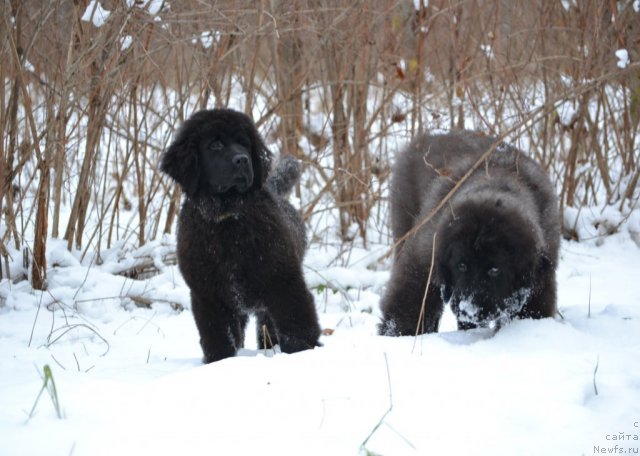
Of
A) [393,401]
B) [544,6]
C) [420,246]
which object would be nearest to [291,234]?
[420,246]

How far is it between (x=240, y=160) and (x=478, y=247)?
134cm

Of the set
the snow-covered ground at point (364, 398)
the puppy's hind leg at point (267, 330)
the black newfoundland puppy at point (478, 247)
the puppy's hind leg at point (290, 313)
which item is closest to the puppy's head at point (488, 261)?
the black newfoundland puppy at point (478, 247)

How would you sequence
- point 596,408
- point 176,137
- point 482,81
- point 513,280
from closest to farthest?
point 596,408 → point 513,280 → point 176,137 → point 482,81

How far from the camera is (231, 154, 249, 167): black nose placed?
3996 millimetres

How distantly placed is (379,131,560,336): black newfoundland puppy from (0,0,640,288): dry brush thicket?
418 mm

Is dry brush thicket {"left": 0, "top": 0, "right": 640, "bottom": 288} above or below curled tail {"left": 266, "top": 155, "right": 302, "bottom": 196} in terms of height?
above

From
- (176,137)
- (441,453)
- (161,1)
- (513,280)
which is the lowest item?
(441,453)

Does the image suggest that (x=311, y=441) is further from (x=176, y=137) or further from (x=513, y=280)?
(x=176, y=137)

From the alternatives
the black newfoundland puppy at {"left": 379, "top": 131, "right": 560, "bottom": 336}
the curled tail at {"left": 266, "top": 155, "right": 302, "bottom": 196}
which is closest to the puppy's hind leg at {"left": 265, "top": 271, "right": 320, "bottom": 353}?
the black newfoundland puppy at {"left": 379, "top": 131, "right": 560, "bottom": 336}

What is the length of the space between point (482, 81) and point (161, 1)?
3.66m

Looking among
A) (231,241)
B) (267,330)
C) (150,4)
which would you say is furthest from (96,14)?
(267,330)

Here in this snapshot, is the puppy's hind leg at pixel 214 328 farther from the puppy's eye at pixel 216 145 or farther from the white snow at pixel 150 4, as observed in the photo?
the white snow at pixel 150 4

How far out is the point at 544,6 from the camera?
6.59 m

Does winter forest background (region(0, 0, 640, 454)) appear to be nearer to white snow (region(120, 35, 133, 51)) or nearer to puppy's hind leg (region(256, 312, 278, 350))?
white snow (region(120, 35, 133, 51))
